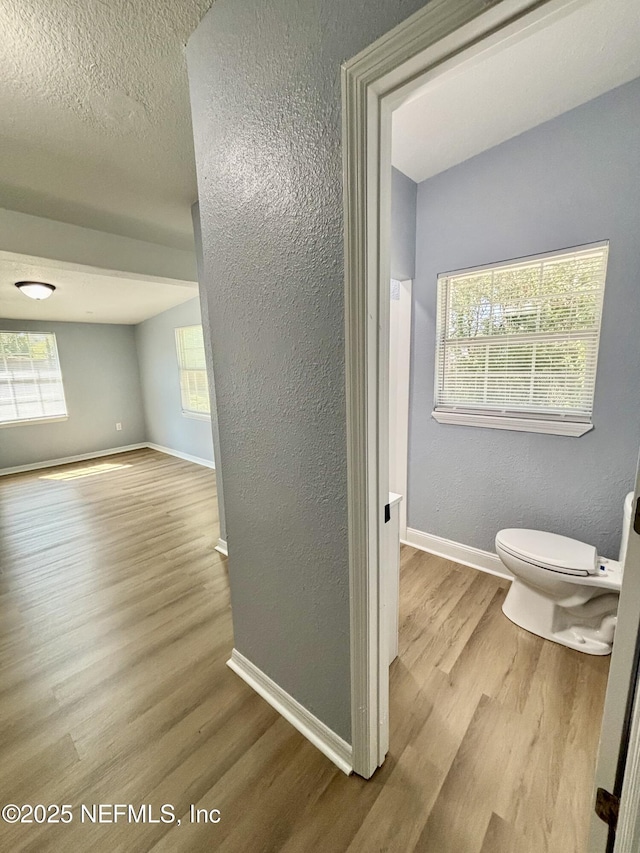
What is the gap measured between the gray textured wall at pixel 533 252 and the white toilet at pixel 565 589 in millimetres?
203

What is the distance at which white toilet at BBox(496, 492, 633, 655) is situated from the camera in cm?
155

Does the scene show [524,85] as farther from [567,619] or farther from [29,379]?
[29,379]

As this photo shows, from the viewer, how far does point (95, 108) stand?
4.55 ft

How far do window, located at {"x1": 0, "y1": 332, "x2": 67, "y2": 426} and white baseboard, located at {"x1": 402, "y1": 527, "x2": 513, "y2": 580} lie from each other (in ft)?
18.3

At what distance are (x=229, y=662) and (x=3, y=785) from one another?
2.65ft

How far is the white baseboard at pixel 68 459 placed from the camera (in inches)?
193

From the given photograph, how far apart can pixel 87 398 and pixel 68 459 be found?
3.33 ft

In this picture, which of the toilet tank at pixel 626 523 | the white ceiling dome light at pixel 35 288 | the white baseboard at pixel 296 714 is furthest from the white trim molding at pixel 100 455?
the toilet tank at pixel 626 523

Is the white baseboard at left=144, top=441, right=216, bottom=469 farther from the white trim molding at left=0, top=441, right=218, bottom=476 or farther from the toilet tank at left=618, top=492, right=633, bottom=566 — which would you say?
the toilet tank at left=618, top=492, right=633, bottom=566

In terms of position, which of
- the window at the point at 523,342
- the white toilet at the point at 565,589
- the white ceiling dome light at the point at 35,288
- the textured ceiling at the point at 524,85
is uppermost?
the textured ceiling at the point at 524,85

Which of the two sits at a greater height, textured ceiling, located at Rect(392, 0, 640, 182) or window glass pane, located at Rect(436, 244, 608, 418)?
textured ceiling, located at Rect(392, 0, 640, 182)

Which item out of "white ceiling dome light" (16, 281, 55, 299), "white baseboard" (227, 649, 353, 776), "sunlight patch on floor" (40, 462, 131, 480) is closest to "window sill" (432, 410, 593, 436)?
"white baseboard" (227, 649, 353, 776)

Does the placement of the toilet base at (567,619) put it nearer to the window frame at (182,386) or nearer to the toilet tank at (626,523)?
the toilet tank at (626,523)

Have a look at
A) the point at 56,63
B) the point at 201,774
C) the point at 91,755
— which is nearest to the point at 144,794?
the point at 201,774
